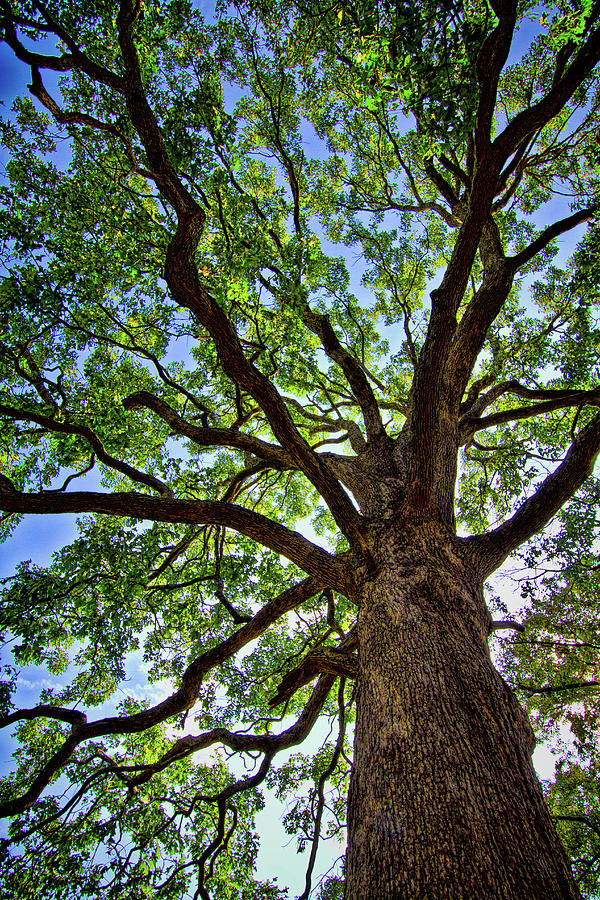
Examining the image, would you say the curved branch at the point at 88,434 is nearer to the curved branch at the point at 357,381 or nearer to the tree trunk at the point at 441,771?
the tree trunk at the point at 441,771

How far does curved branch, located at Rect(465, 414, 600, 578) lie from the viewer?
153 inches

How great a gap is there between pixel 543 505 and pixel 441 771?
9.19 ft

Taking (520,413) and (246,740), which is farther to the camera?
(520,413)

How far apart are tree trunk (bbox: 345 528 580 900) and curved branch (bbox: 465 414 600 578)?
0.71 m

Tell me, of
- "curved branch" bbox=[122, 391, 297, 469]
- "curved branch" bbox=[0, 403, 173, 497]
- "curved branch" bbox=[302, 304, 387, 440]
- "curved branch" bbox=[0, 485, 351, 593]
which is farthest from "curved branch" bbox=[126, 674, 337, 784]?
"curved branch" bbox=[302, 304, 387, 440]

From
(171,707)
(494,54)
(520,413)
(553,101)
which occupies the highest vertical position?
(553,101)

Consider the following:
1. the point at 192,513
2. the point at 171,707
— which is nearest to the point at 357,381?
the point at 192,513

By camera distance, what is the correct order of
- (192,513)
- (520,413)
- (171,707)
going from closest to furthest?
(192,513) < (171,707) < (520,413)

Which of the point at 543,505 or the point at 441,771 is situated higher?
the point at 543,505

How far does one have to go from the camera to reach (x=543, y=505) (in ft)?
12.9

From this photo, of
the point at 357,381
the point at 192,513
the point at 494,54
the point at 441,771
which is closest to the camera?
the point at 441,771

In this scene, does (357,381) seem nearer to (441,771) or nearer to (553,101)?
(553,101)

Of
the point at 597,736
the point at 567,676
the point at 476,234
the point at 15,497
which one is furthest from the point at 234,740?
the point at 597,736

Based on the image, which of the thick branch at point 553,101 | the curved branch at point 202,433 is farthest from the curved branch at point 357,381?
the thick branch at point 553,101
